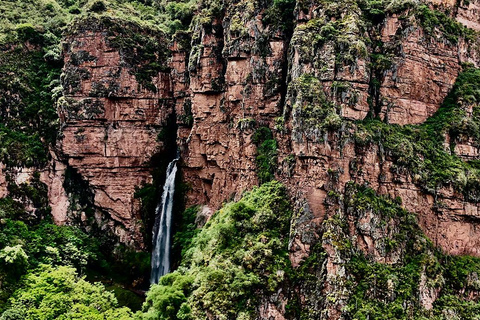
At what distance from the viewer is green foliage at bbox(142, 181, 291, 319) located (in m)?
23.4

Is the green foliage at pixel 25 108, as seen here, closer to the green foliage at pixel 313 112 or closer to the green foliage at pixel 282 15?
the green foliage at pixel 282 15

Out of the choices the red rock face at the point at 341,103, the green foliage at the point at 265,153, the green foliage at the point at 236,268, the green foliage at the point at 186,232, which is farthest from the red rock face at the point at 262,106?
the green foliage at the point at 186,232

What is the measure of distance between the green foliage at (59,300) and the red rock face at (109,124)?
973 centimetres

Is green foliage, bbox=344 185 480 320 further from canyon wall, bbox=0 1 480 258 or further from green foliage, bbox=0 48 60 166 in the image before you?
green foliage, bbox=0 48 60 166

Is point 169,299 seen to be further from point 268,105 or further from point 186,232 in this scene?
point 268,105

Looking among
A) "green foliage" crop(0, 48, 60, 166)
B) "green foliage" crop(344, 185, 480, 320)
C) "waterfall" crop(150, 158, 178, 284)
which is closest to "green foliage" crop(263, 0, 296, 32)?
"green foliage" crop(344, 185, 480, 320)

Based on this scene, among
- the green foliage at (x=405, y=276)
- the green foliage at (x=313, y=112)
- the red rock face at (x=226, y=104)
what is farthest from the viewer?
the red rock face at (x=226, y=104)

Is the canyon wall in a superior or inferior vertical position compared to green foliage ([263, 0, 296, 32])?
inferior

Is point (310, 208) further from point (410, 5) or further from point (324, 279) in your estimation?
point (410, 5)

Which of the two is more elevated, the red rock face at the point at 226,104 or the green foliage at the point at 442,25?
the green foliage at the point at 442,25

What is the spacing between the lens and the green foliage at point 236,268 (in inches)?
922

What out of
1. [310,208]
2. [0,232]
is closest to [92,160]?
[0,232]

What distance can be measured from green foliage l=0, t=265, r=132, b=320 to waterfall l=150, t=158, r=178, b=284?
22.5 feet

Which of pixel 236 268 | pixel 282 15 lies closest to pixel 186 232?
pixel 236 268
